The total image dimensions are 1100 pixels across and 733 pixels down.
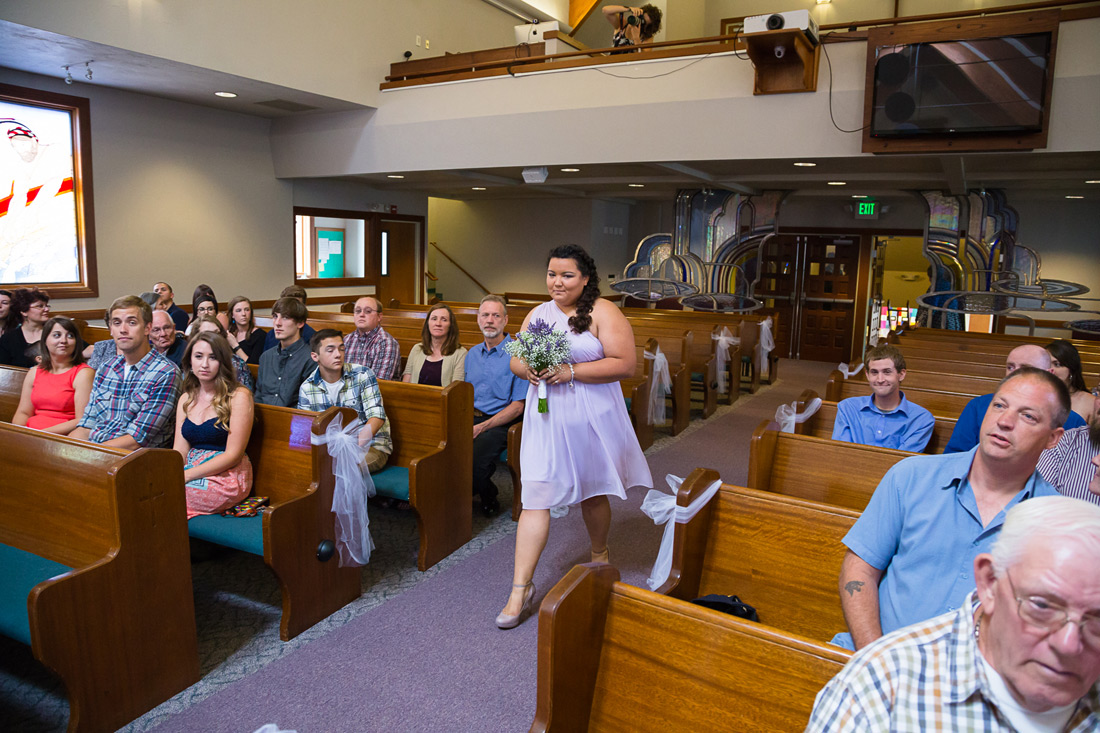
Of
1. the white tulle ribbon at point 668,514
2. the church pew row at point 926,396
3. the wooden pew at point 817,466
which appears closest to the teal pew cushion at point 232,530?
the white tulle ribbon at point 668,514

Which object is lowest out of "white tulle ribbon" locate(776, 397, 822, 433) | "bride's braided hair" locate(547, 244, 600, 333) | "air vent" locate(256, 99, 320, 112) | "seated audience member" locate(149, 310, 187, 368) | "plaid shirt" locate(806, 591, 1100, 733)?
"white tulle ribbon" locate(776, 397, 822, 433)

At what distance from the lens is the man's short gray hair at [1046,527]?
0.82m

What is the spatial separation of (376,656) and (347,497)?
654 mm

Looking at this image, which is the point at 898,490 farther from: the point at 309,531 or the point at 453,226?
the point at 453,226

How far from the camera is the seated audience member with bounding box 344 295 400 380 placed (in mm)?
4582

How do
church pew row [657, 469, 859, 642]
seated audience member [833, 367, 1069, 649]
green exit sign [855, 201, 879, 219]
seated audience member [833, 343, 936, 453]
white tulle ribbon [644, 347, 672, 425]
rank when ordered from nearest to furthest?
seated audience member [833, 367, 1069, 649], church pew row [657, 469, 859, 642], seated audience member [833, 343, 936, 453], white tulle ribbon [644, 347, 672, 425], green exit sign [855, 201, 879, 219]

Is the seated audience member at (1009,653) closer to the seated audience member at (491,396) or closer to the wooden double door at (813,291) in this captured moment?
the seated audience member at (491,396)

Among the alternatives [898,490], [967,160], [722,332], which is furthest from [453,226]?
[898,490]

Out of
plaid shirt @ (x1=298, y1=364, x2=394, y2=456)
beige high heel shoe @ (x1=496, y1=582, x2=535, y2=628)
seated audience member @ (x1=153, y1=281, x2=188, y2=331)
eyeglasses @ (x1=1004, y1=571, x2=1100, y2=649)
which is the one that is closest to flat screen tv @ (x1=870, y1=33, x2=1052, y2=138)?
plaid shirt @ (x1=298, y1=364, x2=394, y2=456)

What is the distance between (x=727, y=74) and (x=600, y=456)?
16.1 ft

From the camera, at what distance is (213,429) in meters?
3.03

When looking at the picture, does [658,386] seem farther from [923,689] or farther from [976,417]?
[923,689]

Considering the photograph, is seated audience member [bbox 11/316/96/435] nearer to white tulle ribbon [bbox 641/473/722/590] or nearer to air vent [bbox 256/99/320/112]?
white tulle ribbon [bbox 641/473/722/590]

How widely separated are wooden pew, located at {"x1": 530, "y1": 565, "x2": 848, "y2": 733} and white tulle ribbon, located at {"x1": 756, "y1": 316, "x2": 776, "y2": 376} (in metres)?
7.13
